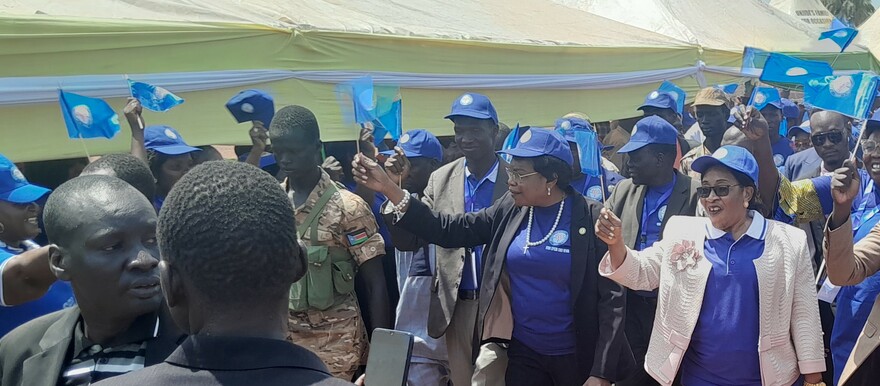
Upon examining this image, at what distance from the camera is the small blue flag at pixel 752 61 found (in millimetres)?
10786

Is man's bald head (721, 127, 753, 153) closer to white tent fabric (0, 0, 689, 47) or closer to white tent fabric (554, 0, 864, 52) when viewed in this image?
white tent fabric (0, 0, 689, 47)

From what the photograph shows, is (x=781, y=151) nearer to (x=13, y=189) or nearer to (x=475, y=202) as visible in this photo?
(x=475, y=202)

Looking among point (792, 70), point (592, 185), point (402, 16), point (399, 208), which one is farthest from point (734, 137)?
point (402, 16)

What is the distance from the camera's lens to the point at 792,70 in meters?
5.14

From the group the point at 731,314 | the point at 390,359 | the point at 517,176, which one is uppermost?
the point at 390,359

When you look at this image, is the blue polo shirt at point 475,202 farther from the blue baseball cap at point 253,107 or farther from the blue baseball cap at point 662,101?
the blue baseball cap at point 662,101

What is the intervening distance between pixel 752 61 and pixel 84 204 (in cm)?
1057

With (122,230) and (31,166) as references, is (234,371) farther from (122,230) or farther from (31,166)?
(31,166)

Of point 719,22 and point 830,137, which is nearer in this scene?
point 830,137

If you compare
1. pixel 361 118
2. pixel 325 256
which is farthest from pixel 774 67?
pixel 325 256

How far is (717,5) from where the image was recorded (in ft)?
57.4

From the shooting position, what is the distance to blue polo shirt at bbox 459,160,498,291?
5062mm

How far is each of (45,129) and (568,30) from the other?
23.0 feet

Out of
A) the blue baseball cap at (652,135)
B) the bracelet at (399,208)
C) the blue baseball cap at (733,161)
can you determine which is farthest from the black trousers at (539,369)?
the blue baseball cap at (652,135)
